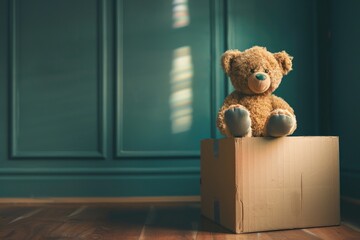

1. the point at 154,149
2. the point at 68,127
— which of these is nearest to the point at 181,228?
the point at 154,149

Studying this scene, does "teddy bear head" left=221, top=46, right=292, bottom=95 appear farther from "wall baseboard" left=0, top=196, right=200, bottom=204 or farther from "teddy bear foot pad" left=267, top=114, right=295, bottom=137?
"wall baseboard" left=0, top=196, right=200, bottom=204

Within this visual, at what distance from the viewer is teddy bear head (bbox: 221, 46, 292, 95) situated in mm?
1442

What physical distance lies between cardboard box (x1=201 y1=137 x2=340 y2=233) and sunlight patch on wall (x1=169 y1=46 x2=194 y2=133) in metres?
0.65

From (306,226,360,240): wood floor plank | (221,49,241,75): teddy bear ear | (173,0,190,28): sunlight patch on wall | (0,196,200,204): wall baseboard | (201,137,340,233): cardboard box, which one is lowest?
(0,196,200,204): wall baseboard

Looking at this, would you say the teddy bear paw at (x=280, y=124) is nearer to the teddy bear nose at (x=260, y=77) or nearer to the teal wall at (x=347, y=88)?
the teddy bear nose at (x=260, y=77)

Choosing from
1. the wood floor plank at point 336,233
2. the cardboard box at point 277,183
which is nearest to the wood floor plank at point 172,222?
the cardboard box at point 277,183

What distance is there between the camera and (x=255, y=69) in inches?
57.8

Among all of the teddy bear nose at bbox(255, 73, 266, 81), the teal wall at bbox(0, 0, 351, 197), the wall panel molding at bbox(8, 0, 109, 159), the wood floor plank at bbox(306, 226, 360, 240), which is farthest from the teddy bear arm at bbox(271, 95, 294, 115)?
the wall panel molding at bbox(8, 0, 109, 159)

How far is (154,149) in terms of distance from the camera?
205cm

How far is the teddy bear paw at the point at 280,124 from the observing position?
1.28 m

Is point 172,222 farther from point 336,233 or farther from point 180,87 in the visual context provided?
point 180,87

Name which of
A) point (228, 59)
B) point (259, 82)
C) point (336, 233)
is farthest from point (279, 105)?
point (336, 233)

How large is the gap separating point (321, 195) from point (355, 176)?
46cm

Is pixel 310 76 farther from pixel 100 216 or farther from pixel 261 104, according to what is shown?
pixel 100 216
